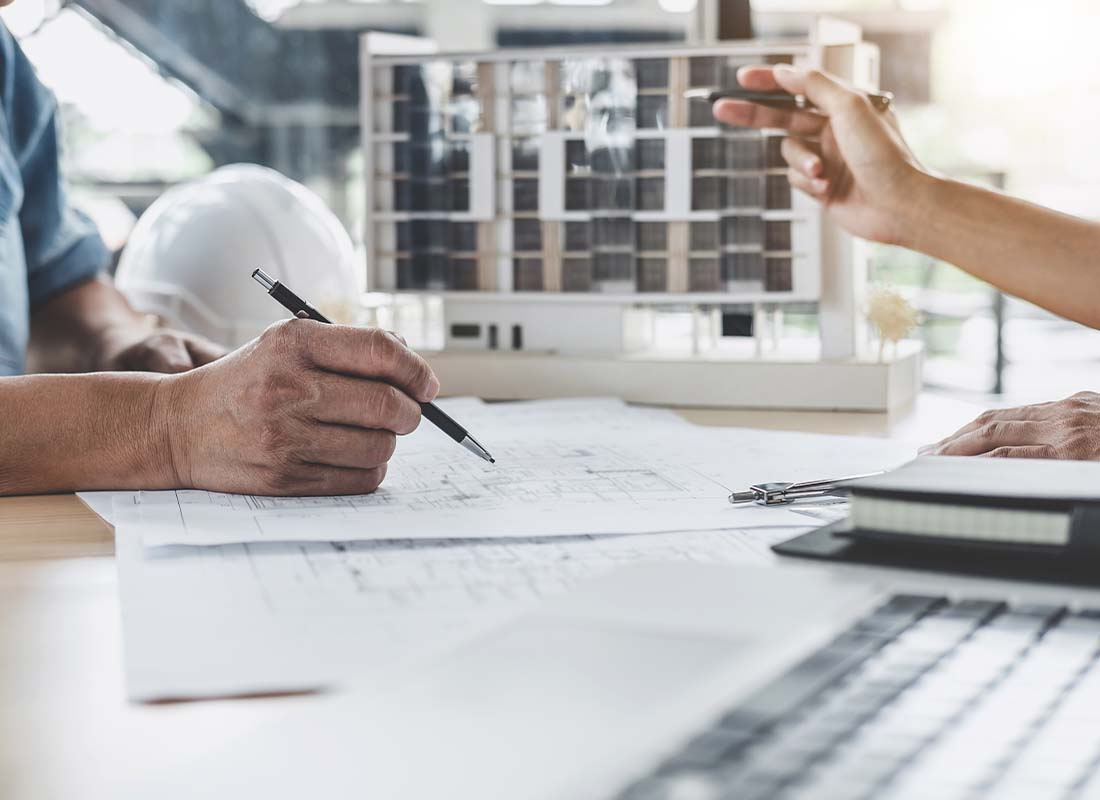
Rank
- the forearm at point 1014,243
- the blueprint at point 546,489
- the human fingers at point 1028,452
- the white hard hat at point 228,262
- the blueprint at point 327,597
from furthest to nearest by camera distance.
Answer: the white hard hat at point 228,262, the forearm at point 1014,243, the human fingers at point 1028,452, the blueprint at point 546,489, the blueprint at point 327,597

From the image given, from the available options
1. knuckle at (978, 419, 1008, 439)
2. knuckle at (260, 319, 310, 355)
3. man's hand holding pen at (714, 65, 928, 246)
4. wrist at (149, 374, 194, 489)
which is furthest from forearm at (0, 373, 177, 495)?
man's hand holding pen at (714, 65, 928, 246)

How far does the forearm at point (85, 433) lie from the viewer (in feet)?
2.58

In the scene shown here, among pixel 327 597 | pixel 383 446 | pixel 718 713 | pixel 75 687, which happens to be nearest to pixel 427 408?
pixel 383 446

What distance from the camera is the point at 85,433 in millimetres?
792

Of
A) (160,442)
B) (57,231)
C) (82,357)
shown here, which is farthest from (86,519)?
(57,231)

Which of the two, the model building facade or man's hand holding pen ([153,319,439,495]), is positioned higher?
the model building facade

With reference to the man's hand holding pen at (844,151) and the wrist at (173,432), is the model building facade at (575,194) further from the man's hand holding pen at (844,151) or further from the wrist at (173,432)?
the wrist at (173,432)

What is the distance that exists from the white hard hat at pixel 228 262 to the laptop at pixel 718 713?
1061mm

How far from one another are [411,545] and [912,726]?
1.12 ft

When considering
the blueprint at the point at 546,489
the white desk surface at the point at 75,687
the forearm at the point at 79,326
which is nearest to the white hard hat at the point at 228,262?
the forearm at the point at 79,326

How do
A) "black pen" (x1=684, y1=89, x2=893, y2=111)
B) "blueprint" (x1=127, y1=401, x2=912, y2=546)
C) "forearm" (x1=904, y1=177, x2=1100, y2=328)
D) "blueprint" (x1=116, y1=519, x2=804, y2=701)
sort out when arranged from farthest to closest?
"black pen" (x1=684, y1=89, x2=893, y2=111) → "forearm" (x1=904, y1=177, x2=1100, y2=328) → "blueprint" (x1=127, y1=401, x2=912, y2=546) → "blueprint" (x1=116, y1=519, x2=804, y2=701)

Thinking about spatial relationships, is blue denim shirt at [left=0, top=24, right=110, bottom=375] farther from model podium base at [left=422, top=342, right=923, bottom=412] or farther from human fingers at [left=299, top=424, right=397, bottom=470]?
human fingers at [left=299, top=424, right=397, bottom=470]

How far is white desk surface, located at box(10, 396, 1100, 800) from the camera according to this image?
0.36 m

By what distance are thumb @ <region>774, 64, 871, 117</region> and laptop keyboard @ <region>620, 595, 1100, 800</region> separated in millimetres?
803
